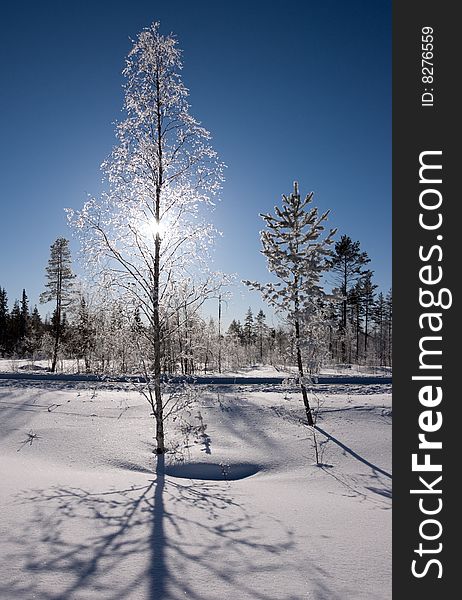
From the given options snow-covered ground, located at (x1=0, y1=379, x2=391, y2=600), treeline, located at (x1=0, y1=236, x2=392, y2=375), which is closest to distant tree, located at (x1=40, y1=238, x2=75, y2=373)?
treeline, located at (x1=0, y1=236, x2=392, y2=375)

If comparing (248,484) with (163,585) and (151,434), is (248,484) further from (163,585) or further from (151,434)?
(163,585)

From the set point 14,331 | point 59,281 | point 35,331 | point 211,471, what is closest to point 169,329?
point 211,471

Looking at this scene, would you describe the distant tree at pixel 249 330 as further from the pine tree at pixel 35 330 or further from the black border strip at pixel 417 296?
the black border strip at pixel 417 296

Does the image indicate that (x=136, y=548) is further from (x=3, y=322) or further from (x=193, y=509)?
(x=3, y=322)

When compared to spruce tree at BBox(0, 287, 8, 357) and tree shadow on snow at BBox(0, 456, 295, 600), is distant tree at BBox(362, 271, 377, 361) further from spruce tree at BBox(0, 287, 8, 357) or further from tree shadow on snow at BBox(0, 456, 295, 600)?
spruce tree at BBox(0, 287, 8, 357)

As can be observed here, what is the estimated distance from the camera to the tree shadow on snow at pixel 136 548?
3100 millimetres

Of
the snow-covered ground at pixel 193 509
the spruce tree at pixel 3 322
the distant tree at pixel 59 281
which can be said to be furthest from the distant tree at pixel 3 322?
the snow-covered ground at pixel 193 509

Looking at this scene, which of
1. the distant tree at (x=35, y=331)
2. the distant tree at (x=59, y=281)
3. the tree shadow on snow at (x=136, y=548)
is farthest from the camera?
the distant tree at (x=35, y=331)

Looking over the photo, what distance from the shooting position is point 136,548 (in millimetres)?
3881

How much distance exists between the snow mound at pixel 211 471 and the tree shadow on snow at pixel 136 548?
8.92 ft

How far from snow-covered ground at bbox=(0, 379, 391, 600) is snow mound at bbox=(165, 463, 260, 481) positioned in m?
0.03

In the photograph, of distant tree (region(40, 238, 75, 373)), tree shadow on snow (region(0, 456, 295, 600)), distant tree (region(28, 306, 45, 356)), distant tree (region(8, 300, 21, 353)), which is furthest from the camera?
distant tree (region(8, 300, 21, 353))

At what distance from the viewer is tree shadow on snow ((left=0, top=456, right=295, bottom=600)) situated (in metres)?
3.10

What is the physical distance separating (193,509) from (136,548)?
5.67 feet
